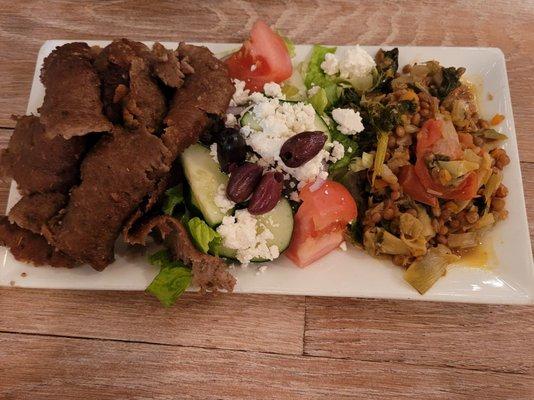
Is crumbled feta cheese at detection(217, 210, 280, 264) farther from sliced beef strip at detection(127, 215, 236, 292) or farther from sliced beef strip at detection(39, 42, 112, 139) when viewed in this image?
sliced beef strip at detection(39, 42, 112, 139)

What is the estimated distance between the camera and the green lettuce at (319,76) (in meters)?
2.89

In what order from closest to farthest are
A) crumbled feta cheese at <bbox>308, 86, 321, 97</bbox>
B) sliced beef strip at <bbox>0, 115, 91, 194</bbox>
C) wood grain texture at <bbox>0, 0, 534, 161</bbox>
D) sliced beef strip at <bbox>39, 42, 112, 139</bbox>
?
sliced beef strip at <bbox>39, 42, 112, 139</bbox> → sliced beef strip at <bbox>0, 115, 91, 194</bbox> → crumbled feta cheese at <bbox>308, 86, 321, 97</bbox> → wood grain texture at <bbox>0, 0, 534, 161</bbox>

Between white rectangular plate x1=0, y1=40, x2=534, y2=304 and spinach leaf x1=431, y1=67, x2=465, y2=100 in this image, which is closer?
white rectangular plate x1=0, y1=40, x2=534, y2=304

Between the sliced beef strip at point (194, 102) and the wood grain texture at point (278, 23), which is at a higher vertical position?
the sliced beef strip at point (194, 102)

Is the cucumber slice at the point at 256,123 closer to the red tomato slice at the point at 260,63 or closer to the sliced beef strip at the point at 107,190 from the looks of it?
the red tomato slice at the point at 260,63

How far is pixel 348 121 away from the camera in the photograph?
265cm

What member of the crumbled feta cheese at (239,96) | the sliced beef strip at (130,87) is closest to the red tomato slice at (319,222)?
the crumbled feta cheese at (239,96)

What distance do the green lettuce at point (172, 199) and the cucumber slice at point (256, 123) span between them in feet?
Answer: 1.61

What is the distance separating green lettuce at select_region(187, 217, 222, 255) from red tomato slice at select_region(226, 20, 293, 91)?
3.03 feet

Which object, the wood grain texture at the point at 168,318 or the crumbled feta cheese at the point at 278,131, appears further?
the wood grain texture at the point at 168,318

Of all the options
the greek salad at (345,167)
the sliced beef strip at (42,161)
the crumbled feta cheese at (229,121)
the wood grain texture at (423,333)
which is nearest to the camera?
the sliced beef strip at (42,161)

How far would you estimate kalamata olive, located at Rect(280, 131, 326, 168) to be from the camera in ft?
7.82

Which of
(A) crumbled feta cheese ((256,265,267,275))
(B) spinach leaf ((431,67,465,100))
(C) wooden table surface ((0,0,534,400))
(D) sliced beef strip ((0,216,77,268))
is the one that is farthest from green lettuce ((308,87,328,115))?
(D) sliced beef strip ((0,216,77,268))

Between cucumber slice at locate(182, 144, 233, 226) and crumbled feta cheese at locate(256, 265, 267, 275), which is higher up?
cucumber slice at locate(182, 144, 233, 226)
